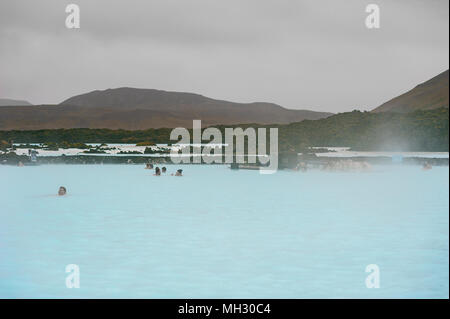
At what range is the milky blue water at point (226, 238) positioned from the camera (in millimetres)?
9641

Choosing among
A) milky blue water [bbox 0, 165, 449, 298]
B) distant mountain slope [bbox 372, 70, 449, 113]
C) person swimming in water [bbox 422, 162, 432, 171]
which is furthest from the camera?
person swimming in water [bbox 422, 162, 432, 171]

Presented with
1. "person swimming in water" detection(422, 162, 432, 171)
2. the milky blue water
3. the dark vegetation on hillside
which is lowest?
the milky blue water

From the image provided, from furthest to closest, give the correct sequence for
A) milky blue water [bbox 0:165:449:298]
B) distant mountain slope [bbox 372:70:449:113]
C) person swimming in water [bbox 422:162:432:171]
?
person swimming in water [bbox 422:162:432:171] < distant mountain slope [bbox 372:70:449:113] < milky blue water [bbox 0:165:449:298]

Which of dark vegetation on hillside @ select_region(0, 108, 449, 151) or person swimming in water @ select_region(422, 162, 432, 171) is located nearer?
dark vegetation on hillside @ select_region(0, 108, 449, 151)

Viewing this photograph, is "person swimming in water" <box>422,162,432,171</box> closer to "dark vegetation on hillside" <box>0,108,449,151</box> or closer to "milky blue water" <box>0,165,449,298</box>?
"dark vegetation on hillside" <box>0,108,449,151</box>

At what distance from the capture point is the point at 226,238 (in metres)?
13.7

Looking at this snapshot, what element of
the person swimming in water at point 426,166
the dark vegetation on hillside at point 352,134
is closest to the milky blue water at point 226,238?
the dark vegetation on hillside at point 352,134

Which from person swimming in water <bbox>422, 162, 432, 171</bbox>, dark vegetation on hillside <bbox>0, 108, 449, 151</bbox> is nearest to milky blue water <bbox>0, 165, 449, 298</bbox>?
dark vegetation on hillside <bbox>0, 108, 449, 151</bbox>

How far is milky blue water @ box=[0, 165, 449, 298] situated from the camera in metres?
9.64

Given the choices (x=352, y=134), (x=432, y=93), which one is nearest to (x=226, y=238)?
(x=432, y=93)

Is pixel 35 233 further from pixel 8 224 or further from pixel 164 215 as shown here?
pixel 164 215

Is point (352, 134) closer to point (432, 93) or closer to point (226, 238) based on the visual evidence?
point (432, 93)

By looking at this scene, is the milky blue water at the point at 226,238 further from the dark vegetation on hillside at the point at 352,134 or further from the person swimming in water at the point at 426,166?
the person swimming in water at the point at 426,166
